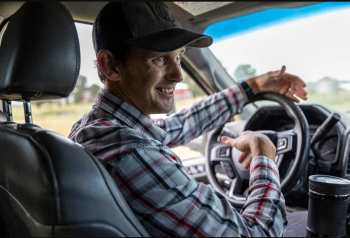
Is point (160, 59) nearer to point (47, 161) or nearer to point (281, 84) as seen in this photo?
point (47, 161)

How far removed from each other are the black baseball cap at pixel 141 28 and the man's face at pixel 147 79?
0.05m

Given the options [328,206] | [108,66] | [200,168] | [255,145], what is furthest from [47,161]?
[200,168]

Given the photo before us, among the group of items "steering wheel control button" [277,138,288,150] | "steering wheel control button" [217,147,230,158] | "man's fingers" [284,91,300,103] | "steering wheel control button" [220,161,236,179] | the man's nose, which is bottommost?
"steering wheel control button" [220,161,236,179]

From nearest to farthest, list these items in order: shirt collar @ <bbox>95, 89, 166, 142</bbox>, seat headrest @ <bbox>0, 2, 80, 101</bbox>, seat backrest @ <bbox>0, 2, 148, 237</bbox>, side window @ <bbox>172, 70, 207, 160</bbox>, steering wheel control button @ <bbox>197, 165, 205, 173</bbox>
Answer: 1. seat backrest @ <bbox>0, 2, 148, 237</bbox>
2. seat headrest @ <bbox>0, 2, 80, 101</bbox>
3. shirt collar @ <bbox>95, 89, 166, 142</bbox>
4. side window @ <bbox>172, 70, 207, 160</bbox>
5. steering wheel control button @ <bbox>197, 165, 205, 173</bbox>

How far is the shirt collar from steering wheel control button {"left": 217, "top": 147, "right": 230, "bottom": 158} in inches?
33.3

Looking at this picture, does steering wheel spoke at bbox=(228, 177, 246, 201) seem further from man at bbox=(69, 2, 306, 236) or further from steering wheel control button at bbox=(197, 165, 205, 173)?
steering wheel control button at bbox=(197, 165, 205, 173)

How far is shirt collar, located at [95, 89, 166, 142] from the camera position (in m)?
1.13

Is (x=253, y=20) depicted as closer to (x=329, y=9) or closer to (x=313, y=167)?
(x=329, y=9)

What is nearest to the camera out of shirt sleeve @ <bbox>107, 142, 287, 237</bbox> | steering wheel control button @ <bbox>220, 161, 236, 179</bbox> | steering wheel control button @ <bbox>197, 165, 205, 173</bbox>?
shirt sleeve @ <bbox>107, 142, 287, 237</bbox>

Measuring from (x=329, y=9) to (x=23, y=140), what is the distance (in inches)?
64.7

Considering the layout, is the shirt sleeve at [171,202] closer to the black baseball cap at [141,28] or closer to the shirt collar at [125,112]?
the shirt collar at [125,112]

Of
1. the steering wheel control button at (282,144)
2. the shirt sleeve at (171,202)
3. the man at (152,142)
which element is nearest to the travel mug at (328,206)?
the man at (152,142)

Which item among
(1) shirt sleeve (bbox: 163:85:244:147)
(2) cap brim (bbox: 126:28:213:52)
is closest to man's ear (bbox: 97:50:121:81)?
(2) cap brim (bbox: 126:28:213:52)

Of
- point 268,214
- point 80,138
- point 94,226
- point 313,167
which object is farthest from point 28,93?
point 313,167
